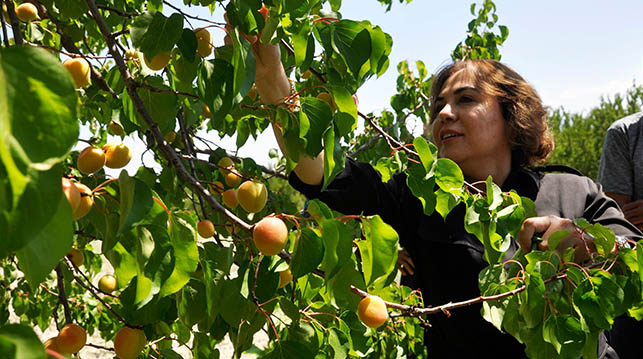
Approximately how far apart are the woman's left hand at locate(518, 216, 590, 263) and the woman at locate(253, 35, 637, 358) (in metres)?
0.15

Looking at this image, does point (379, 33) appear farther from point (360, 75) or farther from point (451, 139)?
point (451, 139)

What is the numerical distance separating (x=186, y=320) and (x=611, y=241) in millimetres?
683

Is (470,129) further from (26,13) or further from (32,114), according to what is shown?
(32,114)

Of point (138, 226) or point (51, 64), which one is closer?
point (51, 64)

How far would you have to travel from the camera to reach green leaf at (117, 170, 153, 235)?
0.50 m

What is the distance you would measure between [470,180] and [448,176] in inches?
30.6

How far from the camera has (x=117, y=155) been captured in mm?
744

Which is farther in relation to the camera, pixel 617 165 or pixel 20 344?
pixel 617 165

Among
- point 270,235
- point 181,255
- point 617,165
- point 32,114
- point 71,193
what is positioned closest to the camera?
point 32,114

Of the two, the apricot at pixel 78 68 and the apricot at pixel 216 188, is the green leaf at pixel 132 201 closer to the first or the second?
the apricot at pixel 78 68

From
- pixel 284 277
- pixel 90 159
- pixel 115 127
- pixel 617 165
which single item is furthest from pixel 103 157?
pixel 617 165

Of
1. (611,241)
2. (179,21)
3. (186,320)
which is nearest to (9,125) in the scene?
(179,21)

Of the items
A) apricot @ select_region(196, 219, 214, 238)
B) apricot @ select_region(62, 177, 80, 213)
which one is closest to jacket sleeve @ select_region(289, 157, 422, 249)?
apricot @ select_region(196, 219, 214, 238)

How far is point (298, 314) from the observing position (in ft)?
2.64
